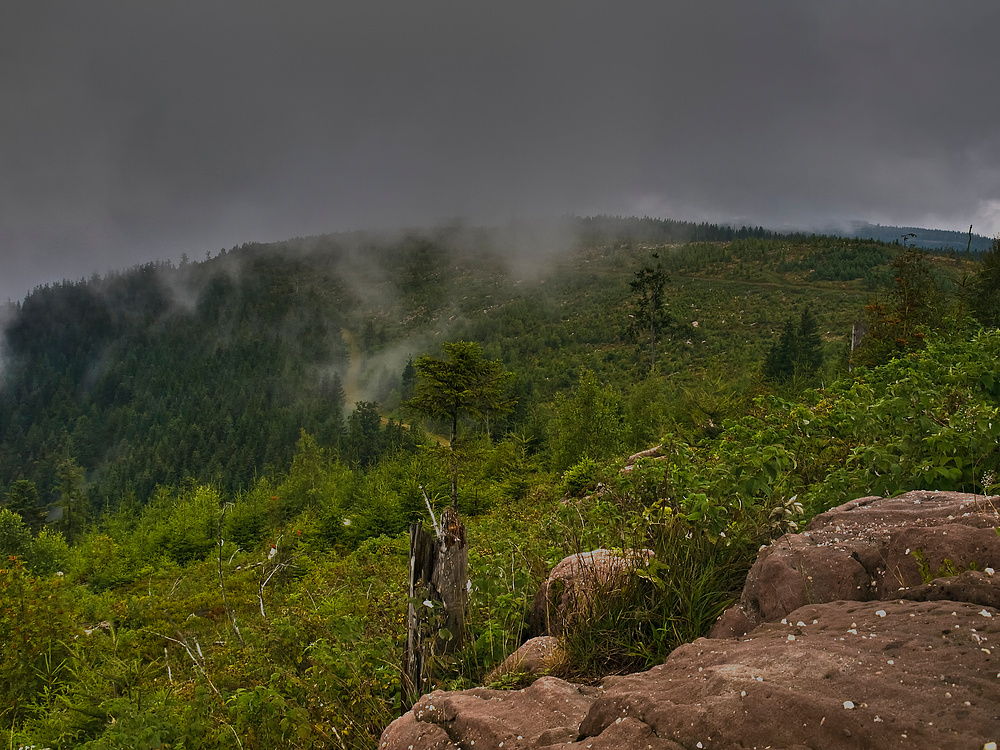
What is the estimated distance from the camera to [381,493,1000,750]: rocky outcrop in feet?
4.85

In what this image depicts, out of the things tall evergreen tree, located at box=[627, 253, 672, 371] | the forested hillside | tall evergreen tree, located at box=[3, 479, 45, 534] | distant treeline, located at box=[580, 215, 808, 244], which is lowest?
tall evergreen tree, located at box=[3, 479, 45, 534]

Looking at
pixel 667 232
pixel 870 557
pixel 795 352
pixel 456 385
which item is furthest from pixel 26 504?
pixel 667 232

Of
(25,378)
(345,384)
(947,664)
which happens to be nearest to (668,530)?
(947,664)

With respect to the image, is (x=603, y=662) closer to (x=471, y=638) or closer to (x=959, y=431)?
(x=471, y=638)

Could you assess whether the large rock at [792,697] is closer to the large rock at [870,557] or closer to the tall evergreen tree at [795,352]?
the large rock at [870,557]

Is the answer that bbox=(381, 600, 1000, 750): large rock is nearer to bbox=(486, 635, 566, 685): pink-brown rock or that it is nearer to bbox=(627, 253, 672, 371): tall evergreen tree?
bbox=(486, 635, 566, 685): pink-brown rock

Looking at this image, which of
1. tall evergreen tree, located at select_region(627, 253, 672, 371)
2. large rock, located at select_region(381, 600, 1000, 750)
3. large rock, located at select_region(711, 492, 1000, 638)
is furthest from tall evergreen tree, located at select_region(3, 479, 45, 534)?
large rock, located at select_region(711, 492, 1000, 638)

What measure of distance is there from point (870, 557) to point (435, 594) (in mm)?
2679

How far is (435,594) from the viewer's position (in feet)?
12.5

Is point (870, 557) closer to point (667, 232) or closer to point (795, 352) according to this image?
point (795, 352)

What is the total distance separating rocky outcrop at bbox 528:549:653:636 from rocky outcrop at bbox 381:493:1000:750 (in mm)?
707

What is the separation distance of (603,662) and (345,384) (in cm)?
13299

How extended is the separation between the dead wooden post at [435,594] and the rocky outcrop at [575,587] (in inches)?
22.9

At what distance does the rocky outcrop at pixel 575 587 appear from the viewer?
3.19 meters
